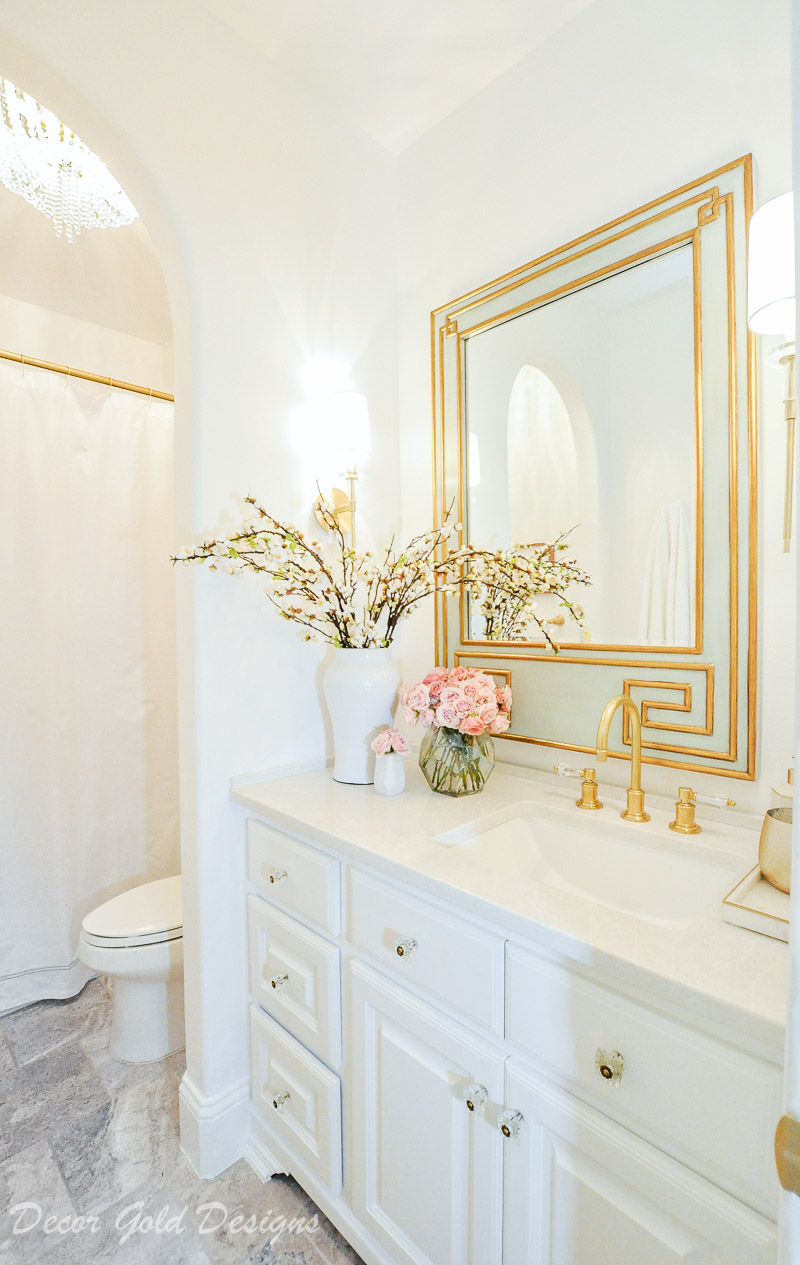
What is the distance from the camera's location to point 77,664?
2.15 meters

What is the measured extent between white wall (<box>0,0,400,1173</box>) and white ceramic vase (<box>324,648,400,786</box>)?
0.51ft

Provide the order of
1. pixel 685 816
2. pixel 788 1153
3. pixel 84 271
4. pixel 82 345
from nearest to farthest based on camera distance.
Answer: pixel 788 1153 < pixel 685 816 < pixel 84 271 < pixel 82 345

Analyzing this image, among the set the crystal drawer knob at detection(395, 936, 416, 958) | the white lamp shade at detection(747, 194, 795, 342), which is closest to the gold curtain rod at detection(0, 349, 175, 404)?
the white lamp shade at detection(747, 194, 795, 342)

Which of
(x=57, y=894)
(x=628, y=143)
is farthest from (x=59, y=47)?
(x=57, y=894)

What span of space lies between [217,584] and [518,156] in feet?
4.13

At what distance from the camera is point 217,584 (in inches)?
53.6

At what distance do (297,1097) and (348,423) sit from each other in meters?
1.53

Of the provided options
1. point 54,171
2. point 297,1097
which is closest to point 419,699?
point 297,1097

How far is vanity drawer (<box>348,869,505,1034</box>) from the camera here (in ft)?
2.81

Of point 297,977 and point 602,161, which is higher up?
point 602,161

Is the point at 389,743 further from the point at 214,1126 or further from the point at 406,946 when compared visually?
the point at 214,1126

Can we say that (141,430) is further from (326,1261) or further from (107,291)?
(326,1261)

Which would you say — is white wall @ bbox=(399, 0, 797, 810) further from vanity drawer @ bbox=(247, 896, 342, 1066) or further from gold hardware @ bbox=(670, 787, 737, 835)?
vanity drawer @ bbox=(247, 896, 342, 1066)

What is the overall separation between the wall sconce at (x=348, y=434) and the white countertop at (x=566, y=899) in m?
0.70
